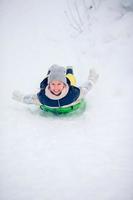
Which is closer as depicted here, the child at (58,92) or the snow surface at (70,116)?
the snow surface at (70,116)

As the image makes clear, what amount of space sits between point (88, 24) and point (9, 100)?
83cm

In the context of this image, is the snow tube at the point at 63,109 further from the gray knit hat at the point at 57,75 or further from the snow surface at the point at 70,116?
the gray knit hat at the point at 57,75

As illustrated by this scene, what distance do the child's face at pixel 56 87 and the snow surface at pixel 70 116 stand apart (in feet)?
0.49

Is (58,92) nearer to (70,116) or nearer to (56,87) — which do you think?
(56,87)

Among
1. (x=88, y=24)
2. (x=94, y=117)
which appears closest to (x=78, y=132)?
(x=94, y=117)

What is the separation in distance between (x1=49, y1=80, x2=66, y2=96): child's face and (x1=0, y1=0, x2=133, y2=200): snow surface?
15cm

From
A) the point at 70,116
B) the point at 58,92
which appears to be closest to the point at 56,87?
the point at 58,92

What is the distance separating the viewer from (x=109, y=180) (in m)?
1.53

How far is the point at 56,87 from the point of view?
1.79 metres

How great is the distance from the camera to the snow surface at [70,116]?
5.06ft

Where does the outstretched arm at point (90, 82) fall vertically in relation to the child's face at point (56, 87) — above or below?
below

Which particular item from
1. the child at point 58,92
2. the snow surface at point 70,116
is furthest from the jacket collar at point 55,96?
the snow surface at point 70,116

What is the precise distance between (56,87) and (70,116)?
0.59ft

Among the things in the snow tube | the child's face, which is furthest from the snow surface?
the child's face
